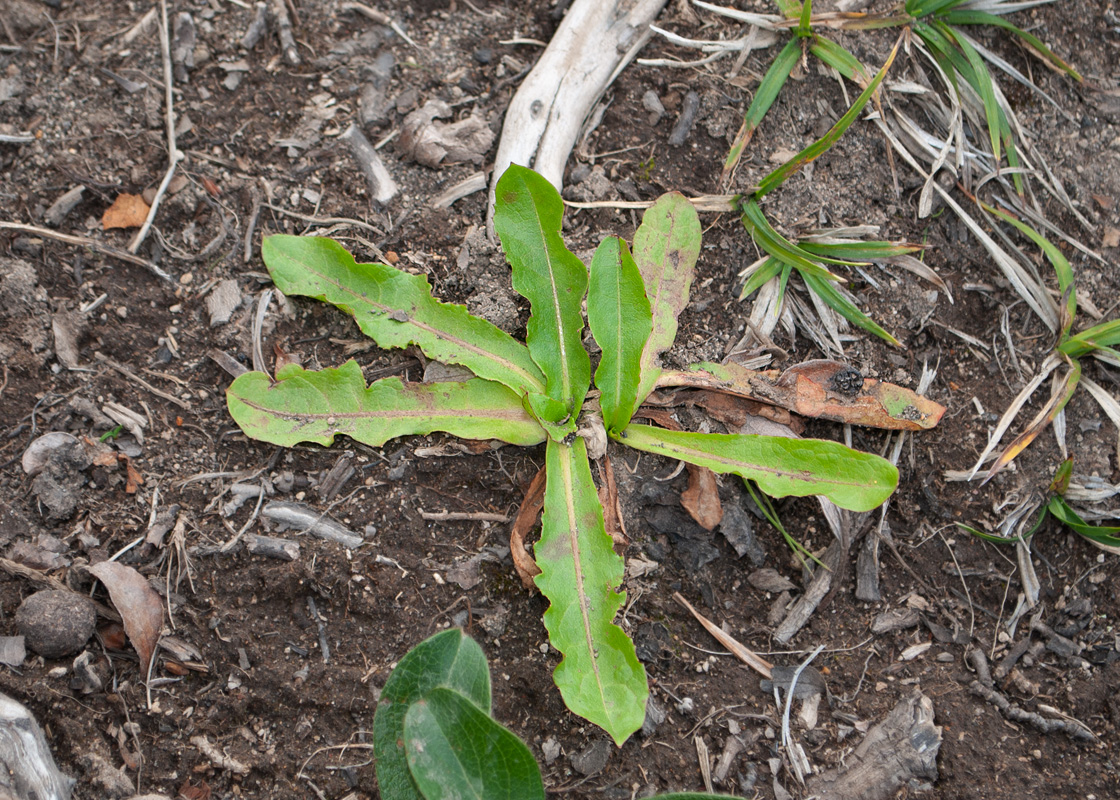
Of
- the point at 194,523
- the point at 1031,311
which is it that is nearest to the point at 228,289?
the point at 194,523

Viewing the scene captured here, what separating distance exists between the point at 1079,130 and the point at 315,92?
2755mm

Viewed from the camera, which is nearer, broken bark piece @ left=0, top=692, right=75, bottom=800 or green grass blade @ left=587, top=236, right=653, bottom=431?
broken bark piece @ left=0, top=692, right=75, bottom=800

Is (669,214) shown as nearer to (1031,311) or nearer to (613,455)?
(613,455)

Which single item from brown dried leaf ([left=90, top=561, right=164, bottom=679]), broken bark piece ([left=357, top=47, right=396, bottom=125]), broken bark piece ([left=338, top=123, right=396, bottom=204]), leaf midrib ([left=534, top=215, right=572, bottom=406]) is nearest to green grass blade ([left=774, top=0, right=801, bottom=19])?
leaf midrib ([left=534, top=215, right=572, bottom=406])

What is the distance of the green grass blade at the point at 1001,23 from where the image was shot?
2584mm

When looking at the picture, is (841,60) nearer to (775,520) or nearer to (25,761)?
(775,520)

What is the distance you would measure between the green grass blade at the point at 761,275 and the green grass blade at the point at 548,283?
565 millimetres

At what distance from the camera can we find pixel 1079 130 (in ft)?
8.71

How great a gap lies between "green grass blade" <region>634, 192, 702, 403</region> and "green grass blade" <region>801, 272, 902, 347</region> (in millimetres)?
417

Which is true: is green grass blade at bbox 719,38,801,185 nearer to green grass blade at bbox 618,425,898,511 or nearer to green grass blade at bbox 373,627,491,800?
green grass blade at bbox 618,425,898,511

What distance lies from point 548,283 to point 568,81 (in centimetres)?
81

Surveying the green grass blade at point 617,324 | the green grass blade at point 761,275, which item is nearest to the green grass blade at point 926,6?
the green grass blade at point 761,275

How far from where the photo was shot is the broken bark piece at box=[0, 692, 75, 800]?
5.20ft

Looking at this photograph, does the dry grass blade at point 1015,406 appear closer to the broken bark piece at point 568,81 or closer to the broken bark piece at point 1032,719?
the broken bark piece at point 1032,719
